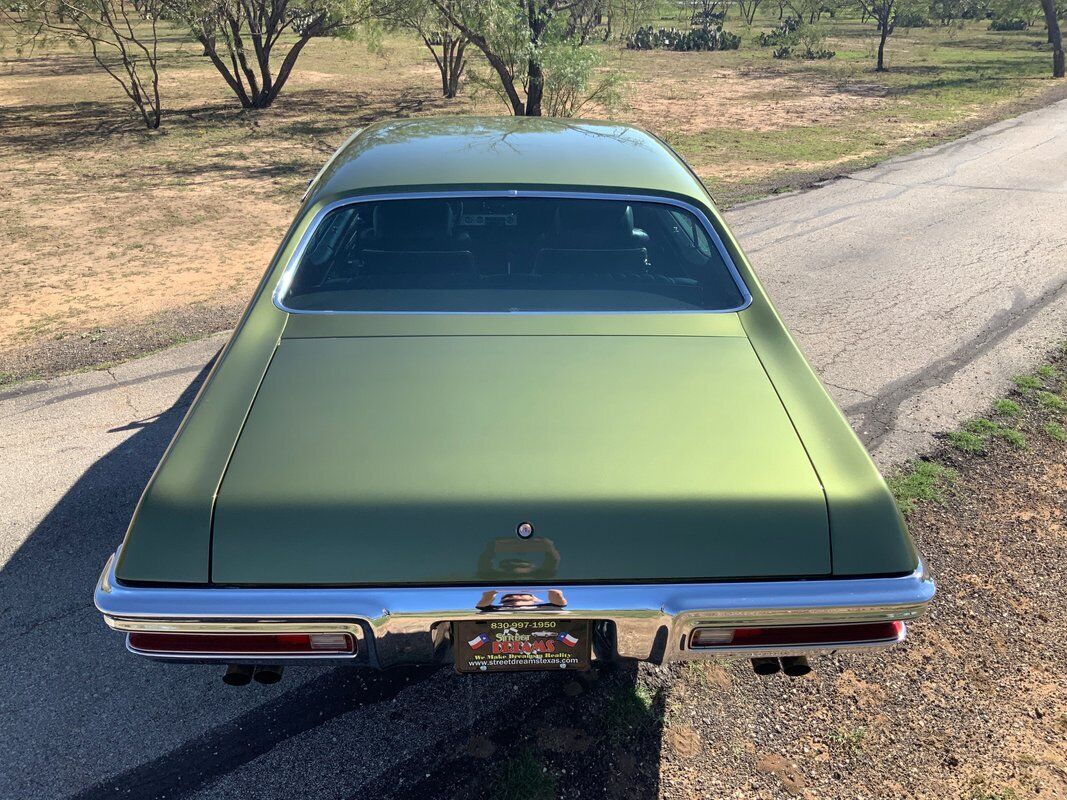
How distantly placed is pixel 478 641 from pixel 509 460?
20.0 inches

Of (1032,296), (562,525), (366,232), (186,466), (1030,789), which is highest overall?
(366,232)

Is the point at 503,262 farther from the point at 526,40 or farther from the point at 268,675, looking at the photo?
the point at 526,40

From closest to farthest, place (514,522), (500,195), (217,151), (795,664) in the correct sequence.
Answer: (514,522) < (795,664) < (500,195) < (217,151)

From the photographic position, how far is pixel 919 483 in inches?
158

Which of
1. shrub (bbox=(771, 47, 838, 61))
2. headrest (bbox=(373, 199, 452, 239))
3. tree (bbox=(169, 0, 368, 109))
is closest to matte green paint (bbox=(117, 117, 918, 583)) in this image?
headrest (bbox=(373, 199, 452, 239))

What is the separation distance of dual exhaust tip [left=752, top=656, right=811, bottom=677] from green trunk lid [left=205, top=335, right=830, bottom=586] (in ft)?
1.32

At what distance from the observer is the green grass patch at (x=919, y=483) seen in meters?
3.88

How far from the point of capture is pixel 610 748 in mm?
2502

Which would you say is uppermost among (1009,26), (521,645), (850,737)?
(1009,26)

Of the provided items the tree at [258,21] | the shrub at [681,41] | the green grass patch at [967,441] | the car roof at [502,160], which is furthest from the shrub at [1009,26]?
the car roof at [502,160]

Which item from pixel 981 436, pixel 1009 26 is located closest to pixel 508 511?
pixel 981 436

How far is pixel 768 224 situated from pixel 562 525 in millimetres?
7930

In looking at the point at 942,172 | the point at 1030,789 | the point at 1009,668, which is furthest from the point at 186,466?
the point at 942,172

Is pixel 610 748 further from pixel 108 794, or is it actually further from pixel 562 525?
pixel 108 794
